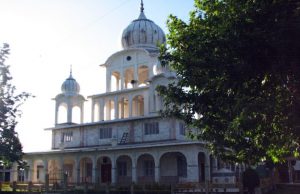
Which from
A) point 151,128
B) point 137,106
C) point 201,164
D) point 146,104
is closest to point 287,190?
point 201,164

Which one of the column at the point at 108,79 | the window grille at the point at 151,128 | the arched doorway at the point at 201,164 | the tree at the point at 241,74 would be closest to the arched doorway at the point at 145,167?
the window grille at the point at 151,128

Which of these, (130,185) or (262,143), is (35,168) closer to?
(130,185)

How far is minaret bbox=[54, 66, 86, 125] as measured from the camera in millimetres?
48344

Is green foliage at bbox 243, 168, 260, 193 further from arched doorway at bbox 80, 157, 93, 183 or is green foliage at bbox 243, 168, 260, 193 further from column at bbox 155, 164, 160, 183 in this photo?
arched doorway at bbox 80, 157, 93, 183

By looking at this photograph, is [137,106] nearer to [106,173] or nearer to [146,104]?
[146,104]

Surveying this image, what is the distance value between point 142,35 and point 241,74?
33030mm

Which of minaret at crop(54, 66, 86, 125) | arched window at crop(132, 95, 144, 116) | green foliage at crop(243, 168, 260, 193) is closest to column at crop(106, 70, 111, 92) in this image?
arched window at crop(132, 95, 144, 116)

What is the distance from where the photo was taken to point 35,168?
155 ft

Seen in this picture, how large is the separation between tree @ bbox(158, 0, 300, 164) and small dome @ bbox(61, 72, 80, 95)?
32.8 metres

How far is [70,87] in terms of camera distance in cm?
4903

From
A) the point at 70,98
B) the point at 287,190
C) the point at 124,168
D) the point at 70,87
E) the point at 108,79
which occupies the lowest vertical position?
the point at 287,190

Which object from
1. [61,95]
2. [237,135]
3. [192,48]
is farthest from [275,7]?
[61,95]

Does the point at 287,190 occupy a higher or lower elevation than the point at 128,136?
lower

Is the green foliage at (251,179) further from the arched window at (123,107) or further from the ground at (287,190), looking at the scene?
the arched window at (123,107)
